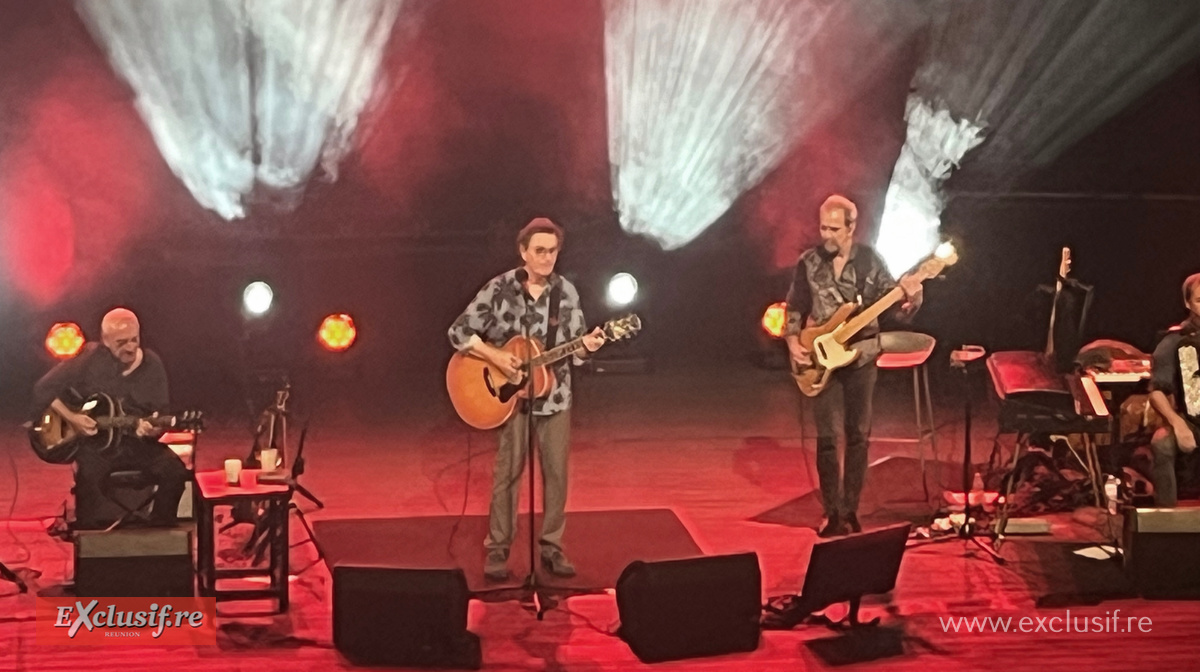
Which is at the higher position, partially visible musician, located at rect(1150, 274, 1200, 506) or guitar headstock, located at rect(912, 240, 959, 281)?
guitar headstock, located at rect(912, 240, 959, 281)

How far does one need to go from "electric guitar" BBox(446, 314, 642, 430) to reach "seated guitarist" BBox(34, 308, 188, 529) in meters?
1.14

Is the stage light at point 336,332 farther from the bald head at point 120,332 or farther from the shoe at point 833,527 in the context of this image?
the shoe at point 833,527

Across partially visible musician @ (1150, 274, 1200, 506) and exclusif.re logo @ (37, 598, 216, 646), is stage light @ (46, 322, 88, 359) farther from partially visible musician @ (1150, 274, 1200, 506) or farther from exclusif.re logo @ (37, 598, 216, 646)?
partially visible musician @ (1150, 274, 1200, 506)

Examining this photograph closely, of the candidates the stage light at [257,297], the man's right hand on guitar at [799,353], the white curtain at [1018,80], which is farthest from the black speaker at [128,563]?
the white curtain at [1018,80]

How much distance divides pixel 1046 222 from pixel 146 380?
5.83 metres

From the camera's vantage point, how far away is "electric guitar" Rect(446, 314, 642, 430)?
459cm

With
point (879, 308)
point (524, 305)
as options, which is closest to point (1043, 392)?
point (879, 308)

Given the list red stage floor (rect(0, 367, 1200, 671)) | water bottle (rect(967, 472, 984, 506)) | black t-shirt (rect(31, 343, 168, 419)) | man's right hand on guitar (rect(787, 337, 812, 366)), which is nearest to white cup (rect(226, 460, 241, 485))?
black t-shirt (rect(31, 343, 168, 419))

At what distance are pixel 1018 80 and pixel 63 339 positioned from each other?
5.58 meters

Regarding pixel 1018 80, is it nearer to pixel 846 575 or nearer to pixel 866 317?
pixel 866 317

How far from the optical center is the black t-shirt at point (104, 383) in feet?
15.3

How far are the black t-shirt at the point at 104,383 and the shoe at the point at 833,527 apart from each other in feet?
9.43

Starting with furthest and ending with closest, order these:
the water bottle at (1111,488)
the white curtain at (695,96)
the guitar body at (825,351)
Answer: the white curtain at (695,96) < the water bottle at (1111,488) < the guitar body at (825,351)

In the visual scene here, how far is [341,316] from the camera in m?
5.92
